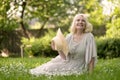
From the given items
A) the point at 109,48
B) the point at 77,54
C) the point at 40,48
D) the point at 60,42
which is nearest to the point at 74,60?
the point at 77,54

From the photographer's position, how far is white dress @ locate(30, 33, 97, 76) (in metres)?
8.39

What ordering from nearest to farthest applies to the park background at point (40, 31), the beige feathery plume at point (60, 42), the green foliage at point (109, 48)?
1. the beige feathery plume at point (60, 42)
2. the green foliage at point (109, 48)
3. the park background at point (40, 31)

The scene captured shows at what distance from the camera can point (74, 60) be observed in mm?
8781

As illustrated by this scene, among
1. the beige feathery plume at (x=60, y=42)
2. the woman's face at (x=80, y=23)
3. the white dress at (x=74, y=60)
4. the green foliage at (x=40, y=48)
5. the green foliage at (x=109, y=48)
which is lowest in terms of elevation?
the green foliage at (x=40, y=48)

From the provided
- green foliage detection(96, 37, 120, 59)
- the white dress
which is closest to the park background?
green foliage detection(96, 37, 120, 59)

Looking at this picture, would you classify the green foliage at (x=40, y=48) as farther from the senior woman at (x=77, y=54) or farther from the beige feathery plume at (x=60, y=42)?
the beige feathery plume at (x=60, y=42)

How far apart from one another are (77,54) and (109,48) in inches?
395

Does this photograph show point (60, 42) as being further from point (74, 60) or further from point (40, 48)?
point (40, 48)

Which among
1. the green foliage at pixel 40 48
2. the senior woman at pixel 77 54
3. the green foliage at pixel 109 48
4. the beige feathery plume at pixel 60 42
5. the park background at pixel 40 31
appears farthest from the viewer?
the green foliage at pixel 40 48

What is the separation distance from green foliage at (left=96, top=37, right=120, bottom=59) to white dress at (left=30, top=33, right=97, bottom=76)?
9697 millimetres

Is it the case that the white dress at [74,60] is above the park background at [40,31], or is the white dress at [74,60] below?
above

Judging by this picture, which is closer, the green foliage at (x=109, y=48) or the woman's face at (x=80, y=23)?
the woman's face at (x=80, y=23)

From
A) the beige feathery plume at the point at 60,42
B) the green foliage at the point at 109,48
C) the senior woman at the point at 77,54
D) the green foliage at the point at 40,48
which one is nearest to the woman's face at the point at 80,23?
the senior woman at the point at 77,54

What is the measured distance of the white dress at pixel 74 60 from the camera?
8.39 m
